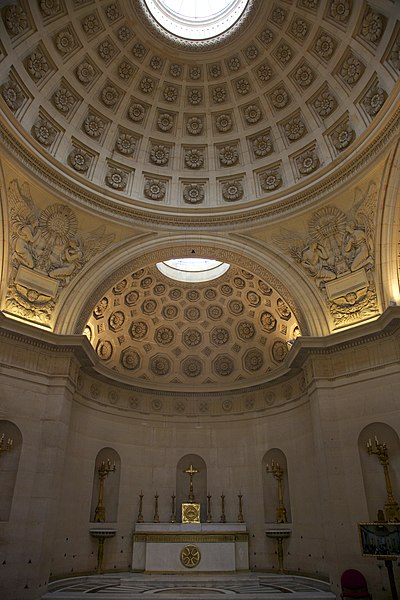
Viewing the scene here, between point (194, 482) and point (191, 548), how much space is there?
3999 mm

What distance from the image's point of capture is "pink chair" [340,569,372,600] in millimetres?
11500

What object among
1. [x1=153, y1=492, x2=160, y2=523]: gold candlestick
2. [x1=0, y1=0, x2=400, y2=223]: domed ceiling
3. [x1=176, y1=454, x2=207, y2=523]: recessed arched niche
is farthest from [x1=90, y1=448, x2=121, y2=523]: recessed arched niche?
[x1=0, y1=0, x2=400, y2=223]: domed ceiling

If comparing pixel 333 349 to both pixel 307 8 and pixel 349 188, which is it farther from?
pixel 307 8

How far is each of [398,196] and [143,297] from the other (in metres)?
12.3

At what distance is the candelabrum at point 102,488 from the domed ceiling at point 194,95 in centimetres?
1087

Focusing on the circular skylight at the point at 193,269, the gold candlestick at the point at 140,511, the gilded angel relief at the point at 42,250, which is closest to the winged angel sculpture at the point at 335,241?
the circular skylight at the point at 193,269

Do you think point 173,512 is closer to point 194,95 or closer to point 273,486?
point 273,486

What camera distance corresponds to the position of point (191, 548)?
1689 cm

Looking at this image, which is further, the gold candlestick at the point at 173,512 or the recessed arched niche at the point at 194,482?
the recessed arched niche at the point at 194,482

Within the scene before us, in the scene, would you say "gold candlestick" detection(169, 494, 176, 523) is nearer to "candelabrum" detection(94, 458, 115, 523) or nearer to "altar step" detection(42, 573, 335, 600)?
"altar step" detection(42, 573, 335, 600)

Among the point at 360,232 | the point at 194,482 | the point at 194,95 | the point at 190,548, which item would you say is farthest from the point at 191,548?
the point at 194,95

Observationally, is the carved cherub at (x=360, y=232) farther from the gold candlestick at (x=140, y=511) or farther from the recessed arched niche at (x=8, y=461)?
the gold candlestick at (x=140, y=511)

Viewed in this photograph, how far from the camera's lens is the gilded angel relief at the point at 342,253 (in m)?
15.9

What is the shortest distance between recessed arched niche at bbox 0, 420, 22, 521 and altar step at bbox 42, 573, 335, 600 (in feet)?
9.47
